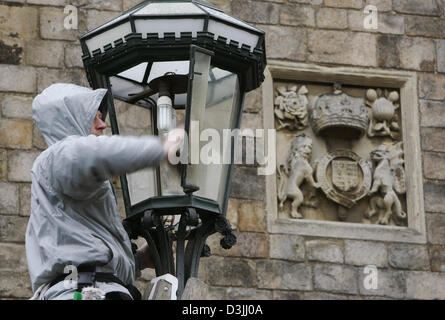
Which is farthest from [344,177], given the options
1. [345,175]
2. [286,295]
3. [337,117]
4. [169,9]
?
[169,9]

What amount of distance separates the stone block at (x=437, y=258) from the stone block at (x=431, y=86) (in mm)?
1054

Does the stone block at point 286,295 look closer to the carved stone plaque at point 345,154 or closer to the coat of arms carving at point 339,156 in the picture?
the carved stone plaque at point 345,154

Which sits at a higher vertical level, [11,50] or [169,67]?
[11,50]

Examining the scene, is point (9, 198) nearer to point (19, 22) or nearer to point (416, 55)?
point (19, 22)

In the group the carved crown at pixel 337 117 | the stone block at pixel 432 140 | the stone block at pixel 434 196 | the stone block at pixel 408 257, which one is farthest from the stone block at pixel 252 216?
the stone block at pixel 432 140

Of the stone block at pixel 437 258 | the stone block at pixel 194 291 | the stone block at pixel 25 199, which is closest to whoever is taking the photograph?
the stone block at pixel 194 291

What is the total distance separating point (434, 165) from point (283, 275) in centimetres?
130

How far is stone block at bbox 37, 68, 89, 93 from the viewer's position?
30.0ft

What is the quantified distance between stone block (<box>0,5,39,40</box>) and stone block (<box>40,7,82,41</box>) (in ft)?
0.15

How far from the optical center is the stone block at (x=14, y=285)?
337 inches

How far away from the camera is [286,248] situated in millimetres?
9086

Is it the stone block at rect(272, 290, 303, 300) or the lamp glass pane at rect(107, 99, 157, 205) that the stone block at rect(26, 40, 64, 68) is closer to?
the stone block at rect(272, 290, 303, 300)

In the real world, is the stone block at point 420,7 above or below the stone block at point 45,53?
above

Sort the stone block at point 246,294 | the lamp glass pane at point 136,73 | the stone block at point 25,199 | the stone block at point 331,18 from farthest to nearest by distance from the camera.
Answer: the stone block at point 331,18 → the stone block at point 246,294 → the stone block at point 25,199 → the lamp glass pane at point 136,73
